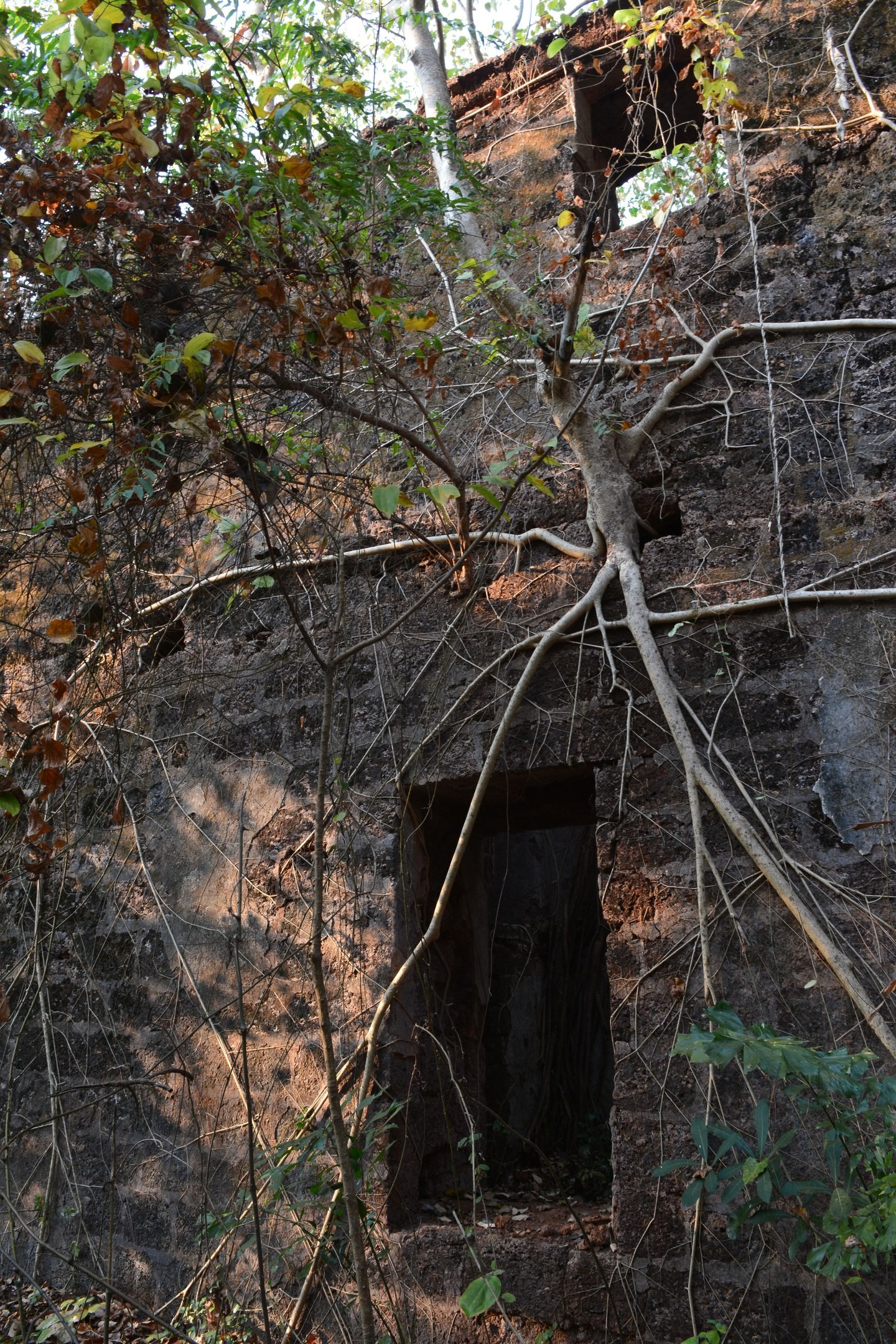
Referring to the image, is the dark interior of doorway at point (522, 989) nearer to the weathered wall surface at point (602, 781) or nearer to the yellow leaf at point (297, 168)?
the weathered wall surface at point (602, 781)

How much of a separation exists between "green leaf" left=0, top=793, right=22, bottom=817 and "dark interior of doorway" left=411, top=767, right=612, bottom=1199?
1471 mm

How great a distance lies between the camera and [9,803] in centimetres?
198

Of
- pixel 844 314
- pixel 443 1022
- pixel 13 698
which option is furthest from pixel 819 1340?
pixel 13 698

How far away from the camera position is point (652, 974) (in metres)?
2.77

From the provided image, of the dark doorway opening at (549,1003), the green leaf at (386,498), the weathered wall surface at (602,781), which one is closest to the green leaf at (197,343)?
the green leaf at (386,498)

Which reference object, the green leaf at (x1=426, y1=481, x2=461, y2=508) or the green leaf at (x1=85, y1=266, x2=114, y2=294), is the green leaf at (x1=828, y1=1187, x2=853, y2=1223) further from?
the green leaf at (x1=85, y1=266, x2=114, y2=294)

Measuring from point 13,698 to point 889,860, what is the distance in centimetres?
351

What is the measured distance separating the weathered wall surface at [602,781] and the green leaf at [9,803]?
2.31ft

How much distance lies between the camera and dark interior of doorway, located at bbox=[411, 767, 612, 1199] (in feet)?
11.0

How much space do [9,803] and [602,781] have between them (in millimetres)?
1646

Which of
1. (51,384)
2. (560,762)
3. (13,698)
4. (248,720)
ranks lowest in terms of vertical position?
(560,762)

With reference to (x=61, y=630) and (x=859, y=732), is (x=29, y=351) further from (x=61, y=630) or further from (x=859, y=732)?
(x=859, y=732)

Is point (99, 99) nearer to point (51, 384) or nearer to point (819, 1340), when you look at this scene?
point (51, 384)

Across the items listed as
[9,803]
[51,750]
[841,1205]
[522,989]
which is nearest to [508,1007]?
[522,989]
